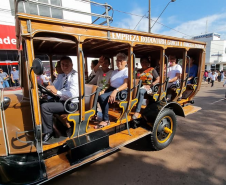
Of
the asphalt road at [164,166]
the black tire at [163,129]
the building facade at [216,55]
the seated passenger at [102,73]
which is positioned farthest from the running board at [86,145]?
the building facade at [216,55]

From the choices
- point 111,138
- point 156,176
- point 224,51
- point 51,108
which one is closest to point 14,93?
point 51,108

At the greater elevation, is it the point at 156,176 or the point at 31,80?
the point at 31,80

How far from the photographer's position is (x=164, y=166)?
261 centimetres

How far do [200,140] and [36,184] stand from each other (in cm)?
342

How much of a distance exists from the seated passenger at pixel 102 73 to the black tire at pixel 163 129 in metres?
1.58

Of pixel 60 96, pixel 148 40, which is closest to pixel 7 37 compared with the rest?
pixel 60 96

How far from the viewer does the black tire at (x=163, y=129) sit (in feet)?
9.64

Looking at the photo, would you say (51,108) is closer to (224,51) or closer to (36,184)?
(36,184)

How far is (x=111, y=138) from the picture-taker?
2.63 meters

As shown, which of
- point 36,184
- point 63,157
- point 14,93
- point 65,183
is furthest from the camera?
point 14,93

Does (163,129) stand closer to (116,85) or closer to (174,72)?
(116,85)

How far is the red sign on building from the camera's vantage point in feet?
33.4

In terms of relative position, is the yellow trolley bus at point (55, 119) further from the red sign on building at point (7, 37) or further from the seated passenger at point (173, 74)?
the red sign on building at point (7, 37)

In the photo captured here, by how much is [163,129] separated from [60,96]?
2.21 meters
